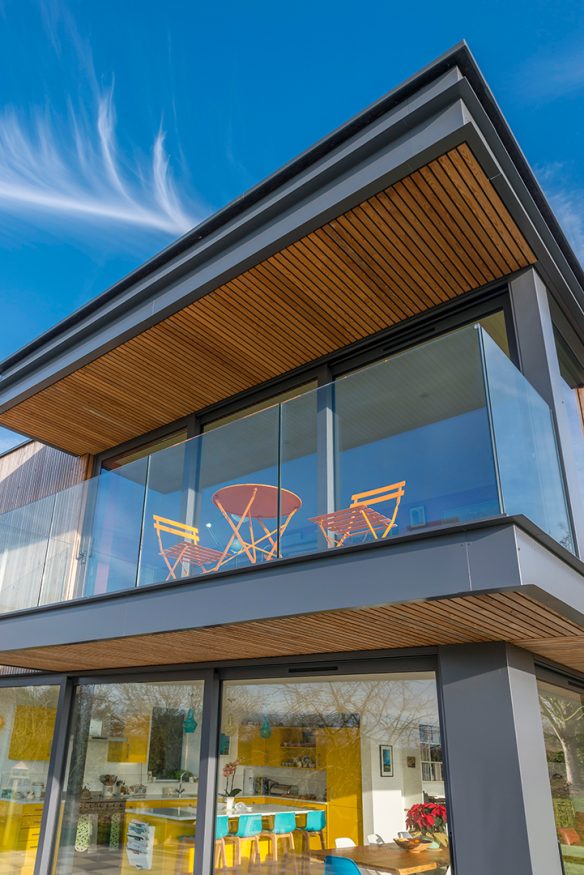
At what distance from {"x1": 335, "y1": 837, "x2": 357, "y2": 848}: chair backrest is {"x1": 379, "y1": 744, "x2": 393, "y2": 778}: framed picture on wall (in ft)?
1.75

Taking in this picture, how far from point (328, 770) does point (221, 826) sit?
122 cm

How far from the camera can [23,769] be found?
8.31 meters

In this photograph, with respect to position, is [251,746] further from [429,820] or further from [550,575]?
[550,575]

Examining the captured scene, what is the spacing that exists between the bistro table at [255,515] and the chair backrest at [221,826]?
2.38m

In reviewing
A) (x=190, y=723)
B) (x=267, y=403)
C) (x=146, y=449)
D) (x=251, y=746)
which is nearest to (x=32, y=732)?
(x=190, y=723)

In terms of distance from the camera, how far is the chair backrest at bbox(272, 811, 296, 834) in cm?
545

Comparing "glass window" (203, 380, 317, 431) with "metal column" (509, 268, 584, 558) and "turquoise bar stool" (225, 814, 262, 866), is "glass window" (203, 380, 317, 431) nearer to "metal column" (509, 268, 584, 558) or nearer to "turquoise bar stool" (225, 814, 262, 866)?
"metal column" (509, 268, 584, 558)

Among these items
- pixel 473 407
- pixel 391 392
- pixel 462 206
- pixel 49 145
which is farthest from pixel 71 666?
pixel 49 145

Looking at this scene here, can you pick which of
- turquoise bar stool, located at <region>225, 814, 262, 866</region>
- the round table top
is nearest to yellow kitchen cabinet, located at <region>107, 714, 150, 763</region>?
Answer: turquoise bar stool, located at <region>225, 814, 262, 866</region>

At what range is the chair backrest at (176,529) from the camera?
5.59m

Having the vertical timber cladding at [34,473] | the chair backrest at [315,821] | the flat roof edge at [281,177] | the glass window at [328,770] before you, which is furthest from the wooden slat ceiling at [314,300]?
the chair backrest at [315,821]

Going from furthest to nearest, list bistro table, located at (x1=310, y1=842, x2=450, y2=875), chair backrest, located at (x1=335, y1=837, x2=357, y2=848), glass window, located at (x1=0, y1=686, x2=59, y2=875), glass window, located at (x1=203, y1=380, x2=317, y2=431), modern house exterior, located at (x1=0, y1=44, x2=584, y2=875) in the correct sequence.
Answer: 1. glass window, located at (x1=0, y1=686, x2=59, y2=875)
2. glass window, located at (x1=203, y1=380, x2=317, y2=431)
3. chair backrest, located at (x1=335, y1=837, x2=357, y2=848)
4. bistro table, located at (x1=310, y1=842, x2=450, y2=875)
5. modern house exterior, located at (x1=0, y1=44, x2=584, y2=875)

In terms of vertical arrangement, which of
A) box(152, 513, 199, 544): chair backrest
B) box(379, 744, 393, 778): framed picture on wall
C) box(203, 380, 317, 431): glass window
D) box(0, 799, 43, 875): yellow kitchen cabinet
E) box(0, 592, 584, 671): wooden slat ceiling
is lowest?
box(0, 799, 43, 875): yellow kitchen cabinet

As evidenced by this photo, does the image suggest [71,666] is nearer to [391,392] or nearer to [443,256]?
[391,392]
